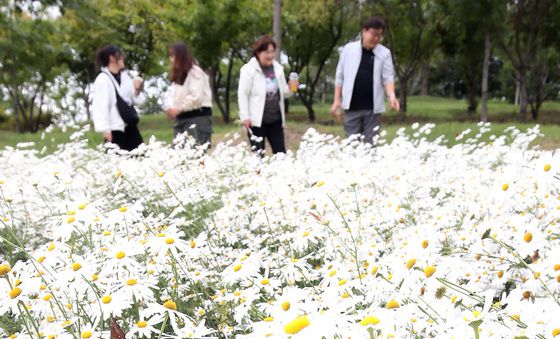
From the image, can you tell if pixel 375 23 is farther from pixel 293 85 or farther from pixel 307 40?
pixel 307 40

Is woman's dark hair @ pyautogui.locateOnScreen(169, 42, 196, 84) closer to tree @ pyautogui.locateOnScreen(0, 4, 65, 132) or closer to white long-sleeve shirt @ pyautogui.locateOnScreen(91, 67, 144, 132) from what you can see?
white long-sleeve shirt @ pyautogui.locateOnScreen(91, 67, 144, 132)

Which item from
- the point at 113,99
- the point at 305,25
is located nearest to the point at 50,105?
the point at 305,25

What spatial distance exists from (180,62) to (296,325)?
473cm

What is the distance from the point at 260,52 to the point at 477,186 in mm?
3127

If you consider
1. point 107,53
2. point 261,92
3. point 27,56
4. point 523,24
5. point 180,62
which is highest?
point 523,24

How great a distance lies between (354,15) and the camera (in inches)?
749

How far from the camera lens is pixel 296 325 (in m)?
1.04

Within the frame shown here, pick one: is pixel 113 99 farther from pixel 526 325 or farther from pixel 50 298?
pixel 526 325

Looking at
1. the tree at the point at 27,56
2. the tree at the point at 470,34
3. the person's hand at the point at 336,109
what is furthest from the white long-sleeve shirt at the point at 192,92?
the tree at the point at 470,34

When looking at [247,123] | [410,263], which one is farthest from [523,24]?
[410,263]

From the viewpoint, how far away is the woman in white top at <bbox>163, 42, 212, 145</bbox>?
5.48m

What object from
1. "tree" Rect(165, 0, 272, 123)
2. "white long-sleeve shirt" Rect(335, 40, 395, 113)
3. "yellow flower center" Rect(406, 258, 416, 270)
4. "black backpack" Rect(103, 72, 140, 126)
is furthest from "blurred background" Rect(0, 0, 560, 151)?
"yellow flower center" Rect(406, 258, 416, 270)

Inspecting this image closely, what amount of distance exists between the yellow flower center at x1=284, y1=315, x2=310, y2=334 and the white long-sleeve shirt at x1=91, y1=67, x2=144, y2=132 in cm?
462

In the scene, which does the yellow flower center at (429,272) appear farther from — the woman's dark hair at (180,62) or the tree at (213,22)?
the tree at (213,22)
